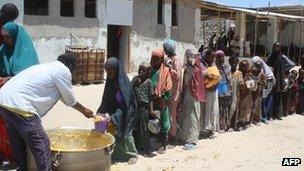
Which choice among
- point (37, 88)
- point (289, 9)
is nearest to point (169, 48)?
point (37, 88)

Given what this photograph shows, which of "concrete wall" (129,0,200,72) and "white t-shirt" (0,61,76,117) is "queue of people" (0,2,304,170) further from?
"concrete wall" (129,0,200,72)

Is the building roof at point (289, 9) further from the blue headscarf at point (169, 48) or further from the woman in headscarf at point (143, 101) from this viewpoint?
the woman in headscarf at point (143, 101)

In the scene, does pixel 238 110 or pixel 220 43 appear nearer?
pixel 238 110

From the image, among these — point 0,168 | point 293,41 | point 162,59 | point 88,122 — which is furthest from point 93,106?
point 293,41

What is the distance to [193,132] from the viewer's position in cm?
725

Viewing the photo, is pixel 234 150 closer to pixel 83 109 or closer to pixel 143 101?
pixel 143 101

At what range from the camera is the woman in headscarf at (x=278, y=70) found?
9602 mm

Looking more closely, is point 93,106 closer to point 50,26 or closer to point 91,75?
point 91,75

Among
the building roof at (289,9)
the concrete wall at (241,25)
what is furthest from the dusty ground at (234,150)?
the building roof at (289,9)

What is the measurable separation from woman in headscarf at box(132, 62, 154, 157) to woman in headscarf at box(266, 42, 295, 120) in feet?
13.4

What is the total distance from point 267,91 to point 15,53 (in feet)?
18.3

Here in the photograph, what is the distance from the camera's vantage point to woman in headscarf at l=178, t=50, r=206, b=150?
7211 millimetres

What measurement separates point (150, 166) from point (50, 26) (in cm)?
961

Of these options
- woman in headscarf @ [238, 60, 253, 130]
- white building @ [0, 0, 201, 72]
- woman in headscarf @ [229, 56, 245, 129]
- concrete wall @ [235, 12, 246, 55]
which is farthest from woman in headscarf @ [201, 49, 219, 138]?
concrete wall @ [235, 12, 246, 55]
